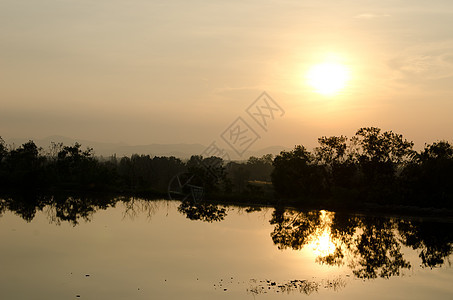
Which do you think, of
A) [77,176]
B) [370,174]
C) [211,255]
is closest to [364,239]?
[211,255]

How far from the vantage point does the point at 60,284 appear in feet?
49.8

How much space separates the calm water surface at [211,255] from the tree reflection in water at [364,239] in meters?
0.06

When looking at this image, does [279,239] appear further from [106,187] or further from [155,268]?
[106,187]

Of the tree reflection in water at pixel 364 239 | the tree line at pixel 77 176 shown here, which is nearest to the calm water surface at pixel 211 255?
the tree reflection in water at pixel 364 239

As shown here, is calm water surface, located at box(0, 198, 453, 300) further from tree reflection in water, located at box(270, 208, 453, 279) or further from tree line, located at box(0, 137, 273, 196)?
tree line, located at box(0, 137, 273, 196)

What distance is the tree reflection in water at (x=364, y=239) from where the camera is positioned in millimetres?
21297

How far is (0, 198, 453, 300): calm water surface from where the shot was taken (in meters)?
15.6

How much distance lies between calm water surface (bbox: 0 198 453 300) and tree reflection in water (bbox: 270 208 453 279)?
6 centimetres

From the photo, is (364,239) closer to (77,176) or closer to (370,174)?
(370,174)

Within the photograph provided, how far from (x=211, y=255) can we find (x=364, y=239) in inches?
393

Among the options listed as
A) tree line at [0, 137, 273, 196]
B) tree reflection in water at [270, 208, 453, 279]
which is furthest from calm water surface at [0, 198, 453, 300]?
tree line at [0, 137, 273, 196]

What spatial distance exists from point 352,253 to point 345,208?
737 inches

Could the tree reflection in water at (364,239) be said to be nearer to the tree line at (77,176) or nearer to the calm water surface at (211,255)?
the calm water surface at (211,255)

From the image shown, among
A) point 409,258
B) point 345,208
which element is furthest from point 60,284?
point 345,208
